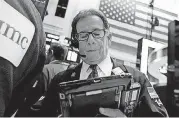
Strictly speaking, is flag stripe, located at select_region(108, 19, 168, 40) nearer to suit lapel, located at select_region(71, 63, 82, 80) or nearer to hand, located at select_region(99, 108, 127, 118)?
suit lapel, located at select_region(71, 63, 82, 80)

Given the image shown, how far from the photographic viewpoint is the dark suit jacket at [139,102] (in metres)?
1.01

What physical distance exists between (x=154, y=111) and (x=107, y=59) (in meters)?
0.39

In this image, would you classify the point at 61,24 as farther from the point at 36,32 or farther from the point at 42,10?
the point at 36,32

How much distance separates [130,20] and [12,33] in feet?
21.5

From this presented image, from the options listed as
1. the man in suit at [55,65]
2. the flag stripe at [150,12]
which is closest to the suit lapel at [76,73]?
the man in suit at [55,65]

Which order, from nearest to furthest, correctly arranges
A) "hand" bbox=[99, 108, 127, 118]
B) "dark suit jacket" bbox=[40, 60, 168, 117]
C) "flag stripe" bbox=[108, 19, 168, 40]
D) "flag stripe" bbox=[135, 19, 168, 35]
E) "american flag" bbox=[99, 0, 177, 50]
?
"hand" bbox=[99, 108, 127, 118] → "dark suit jacket" bbox=[40, 60, 168, 117] → "american flag" bbox=[99, 0, 177, 50] → "flag stripe" bbox=[108, 19, 168, 40] → "flag stripe" bbox=[135, 19, 168, 35]

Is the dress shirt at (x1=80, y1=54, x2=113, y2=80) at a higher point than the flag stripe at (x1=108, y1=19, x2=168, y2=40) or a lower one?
lower

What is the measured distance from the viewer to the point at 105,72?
1.16 meters

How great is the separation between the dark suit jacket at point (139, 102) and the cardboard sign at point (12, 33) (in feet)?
2.39

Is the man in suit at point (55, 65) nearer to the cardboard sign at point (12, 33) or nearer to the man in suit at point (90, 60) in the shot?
the man in suit at point (90, 60)

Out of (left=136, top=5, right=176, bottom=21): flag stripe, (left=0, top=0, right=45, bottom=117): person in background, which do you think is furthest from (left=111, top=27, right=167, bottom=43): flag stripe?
(left=0, top=0, right=45, bottom=117): person in background

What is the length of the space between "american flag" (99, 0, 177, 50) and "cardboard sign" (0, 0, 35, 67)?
6.25m

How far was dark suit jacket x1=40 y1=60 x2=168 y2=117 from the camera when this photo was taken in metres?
1.01

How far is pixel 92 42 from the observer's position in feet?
3.83
